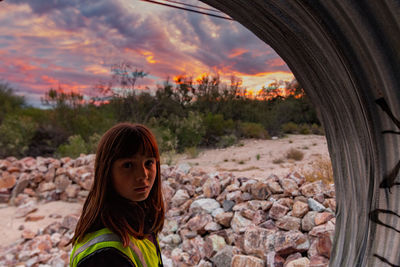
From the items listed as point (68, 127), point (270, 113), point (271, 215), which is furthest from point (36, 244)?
point (270, 113)

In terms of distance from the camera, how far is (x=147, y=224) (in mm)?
1092

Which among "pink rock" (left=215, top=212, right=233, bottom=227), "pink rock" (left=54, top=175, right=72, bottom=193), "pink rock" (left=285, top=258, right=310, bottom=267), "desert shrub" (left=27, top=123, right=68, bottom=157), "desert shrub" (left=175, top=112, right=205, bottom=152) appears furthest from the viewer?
"desert shrub" (left=175, top=112, right=205, bottom=152)

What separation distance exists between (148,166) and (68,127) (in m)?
12.8

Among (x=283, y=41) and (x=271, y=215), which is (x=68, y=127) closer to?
(x=271, y=215)

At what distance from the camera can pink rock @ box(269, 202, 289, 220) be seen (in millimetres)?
3254

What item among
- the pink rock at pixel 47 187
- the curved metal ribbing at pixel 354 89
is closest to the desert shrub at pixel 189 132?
the pink rock at pixel 47 187

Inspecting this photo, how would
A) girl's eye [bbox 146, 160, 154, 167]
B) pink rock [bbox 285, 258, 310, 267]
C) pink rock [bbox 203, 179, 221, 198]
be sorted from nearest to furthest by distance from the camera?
1. girl's eye [bbox 146, 160, 154, 167]
2. pink rock [bbox 285, 258, 310, 267]
3. pink rock [bbox 203, 179, 221, 198]

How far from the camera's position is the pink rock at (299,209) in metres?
3.13

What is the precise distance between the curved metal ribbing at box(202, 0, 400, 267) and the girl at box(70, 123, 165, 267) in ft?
1.97

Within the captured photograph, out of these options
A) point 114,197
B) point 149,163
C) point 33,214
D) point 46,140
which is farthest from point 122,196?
point 46,140

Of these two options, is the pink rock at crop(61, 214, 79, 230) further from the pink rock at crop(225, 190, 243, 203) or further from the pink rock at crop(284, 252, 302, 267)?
the pink rock at crop(284, 252, 302, 267)

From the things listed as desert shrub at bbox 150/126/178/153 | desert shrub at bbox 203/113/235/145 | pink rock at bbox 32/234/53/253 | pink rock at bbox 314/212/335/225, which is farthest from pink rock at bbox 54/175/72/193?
desert shrub at bbox 203/113/235/145

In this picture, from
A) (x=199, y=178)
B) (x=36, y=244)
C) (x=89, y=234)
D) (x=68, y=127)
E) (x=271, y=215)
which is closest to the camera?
(x=89, y=234)

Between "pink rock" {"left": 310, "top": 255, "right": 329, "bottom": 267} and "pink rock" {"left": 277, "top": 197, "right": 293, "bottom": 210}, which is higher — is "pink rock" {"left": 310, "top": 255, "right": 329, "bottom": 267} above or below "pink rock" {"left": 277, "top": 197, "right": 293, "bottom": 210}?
below
